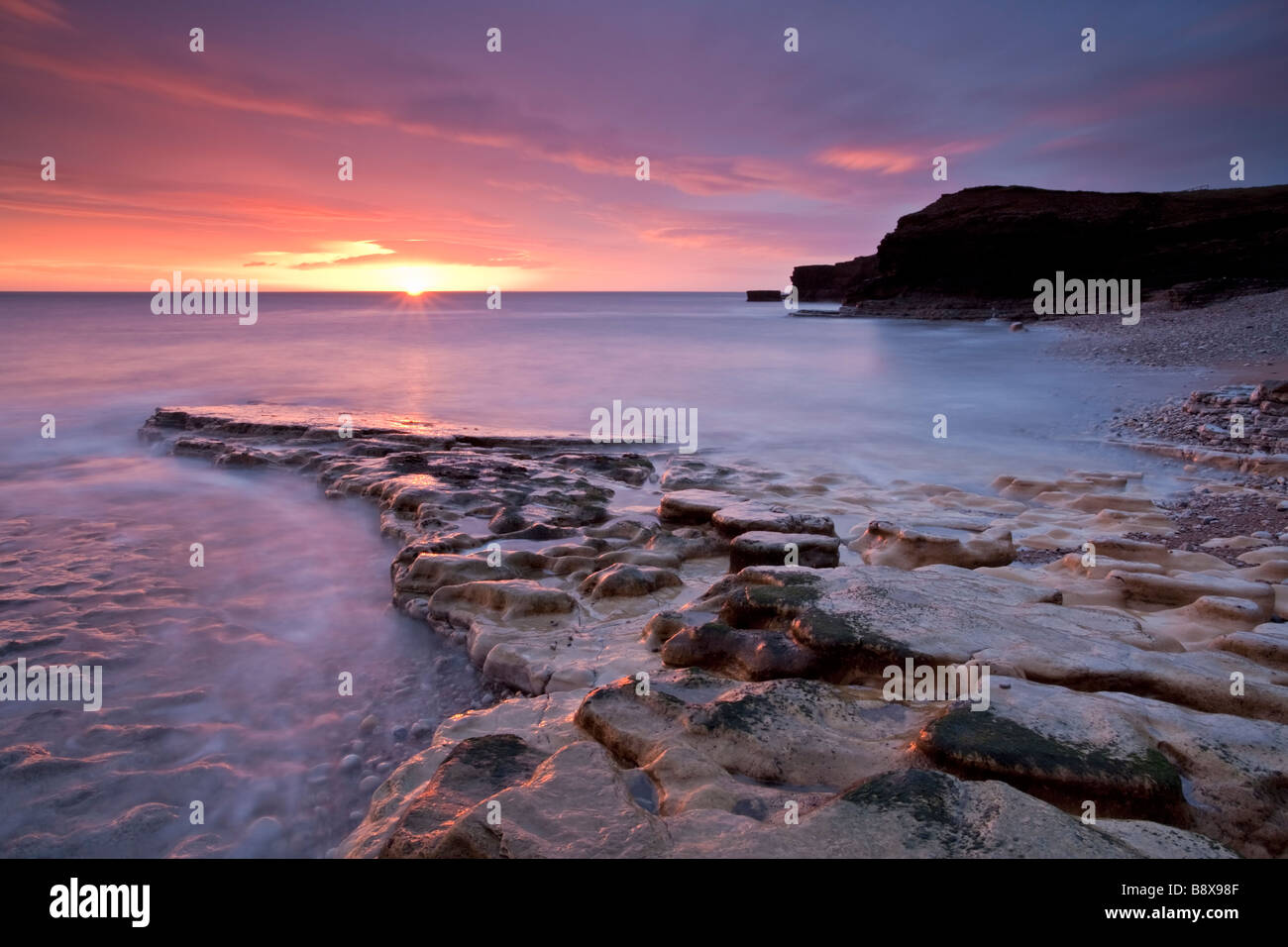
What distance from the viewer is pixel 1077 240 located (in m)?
43.2

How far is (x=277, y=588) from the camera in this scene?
5.11 m

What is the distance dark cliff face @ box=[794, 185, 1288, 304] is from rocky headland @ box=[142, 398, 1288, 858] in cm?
3805

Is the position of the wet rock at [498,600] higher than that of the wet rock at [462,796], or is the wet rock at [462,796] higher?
the wet rock at [498,600]

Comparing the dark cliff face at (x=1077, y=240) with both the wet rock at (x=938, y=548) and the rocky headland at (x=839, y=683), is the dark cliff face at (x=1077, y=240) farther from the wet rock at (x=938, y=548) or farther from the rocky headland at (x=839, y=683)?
the rocky headland at (x=839, y=683)

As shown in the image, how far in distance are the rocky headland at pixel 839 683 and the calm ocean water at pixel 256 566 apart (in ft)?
1.49

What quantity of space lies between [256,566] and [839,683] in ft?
15.1

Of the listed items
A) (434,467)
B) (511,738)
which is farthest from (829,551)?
(434,467)

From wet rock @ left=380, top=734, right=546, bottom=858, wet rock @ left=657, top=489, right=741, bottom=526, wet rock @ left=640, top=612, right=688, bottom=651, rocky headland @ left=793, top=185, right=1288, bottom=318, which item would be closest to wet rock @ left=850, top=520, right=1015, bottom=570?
wet rock @ left=657, top=489, right=741, bottom=526

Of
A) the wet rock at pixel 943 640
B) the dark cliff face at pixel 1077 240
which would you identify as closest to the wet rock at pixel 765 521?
the wet rock at pixel 943 640

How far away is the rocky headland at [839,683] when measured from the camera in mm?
2113

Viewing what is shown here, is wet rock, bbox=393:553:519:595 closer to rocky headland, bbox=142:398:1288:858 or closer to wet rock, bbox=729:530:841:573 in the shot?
rocky headland, bbox=142:398:1288:858

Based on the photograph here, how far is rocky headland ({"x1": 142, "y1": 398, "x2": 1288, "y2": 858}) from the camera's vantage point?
211cm

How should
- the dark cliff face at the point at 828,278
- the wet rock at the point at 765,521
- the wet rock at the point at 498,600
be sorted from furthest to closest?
the dark cliff face at the point at 828,278
the wet rock at the point at 765,521
the wet rock at the point at 498,600

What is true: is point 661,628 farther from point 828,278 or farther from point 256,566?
point 828,278
